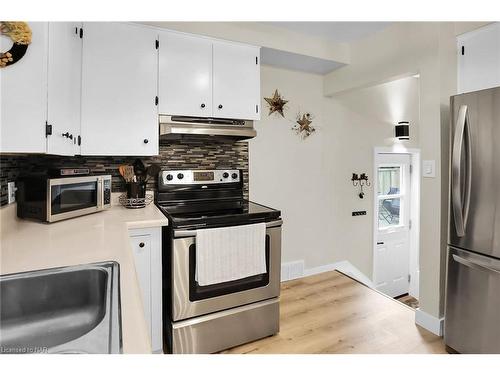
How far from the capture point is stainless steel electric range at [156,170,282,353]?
181 cm

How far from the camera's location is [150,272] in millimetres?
1784

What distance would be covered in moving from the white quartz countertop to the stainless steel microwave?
5cm

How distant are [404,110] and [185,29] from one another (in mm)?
2950

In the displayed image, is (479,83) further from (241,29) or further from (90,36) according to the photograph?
(90,36)

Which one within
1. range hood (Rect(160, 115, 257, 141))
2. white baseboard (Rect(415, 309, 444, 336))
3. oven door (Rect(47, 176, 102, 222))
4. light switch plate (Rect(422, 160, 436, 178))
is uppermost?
range hood (Rect(160, 115, 257, 141))

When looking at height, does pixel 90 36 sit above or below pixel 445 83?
above

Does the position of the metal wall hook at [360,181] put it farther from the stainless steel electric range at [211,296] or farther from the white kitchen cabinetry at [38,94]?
the white kitchen cabinetry at [38,94]

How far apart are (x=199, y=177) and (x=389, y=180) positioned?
2.65m

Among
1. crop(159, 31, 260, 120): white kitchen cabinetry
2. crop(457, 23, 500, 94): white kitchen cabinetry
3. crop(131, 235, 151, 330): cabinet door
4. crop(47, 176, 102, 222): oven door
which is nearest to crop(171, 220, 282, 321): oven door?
crop(131, 235, 151, 330): cabinet door

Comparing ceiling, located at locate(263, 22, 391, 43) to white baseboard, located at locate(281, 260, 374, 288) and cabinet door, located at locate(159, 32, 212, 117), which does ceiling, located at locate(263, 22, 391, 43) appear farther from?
white baseboard, located at locate(281, 260, 374, 288)

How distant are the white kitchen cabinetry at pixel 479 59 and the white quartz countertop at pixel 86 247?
237 centimetres

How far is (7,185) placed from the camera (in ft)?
5.07

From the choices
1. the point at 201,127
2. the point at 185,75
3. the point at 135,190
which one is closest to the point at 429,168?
the point at 201,127
